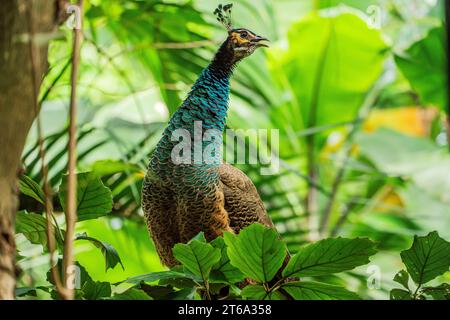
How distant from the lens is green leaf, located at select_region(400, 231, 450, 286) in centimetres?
87

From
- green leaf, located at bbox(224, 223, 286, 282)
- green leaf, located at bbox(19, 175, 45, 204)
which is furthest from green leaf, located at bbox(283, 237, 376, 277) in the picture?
green leaf, located at bbox(19, 175, 45, 204)

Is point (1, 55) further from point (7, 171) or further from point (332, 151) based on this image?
point (332, 151)

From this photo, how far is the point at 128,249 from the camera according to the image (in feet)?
5.61

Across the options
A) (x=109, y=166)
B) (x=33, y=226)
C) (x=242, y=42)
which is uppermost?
(x=242, y=42)

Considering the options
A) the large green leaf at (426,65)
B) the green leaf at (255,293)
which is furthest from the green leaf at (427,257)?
the large green leaf at (426,65)

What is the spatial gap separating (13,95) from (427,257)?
55 centimetres

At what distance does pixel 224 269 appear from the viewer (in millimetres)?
865

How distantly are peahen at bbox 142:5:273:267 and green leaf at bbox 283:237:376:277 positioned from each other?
387 mm

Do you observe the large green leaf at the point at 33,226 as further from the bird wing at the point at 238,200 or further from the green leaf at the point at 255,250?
the bird wing at the point at 238,200

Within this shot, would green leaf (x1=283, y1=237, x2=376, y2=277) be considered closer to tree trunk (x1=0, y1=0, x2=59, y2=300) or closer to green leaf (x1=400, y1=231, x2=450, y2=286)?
green leaf (x1=400, y1=231, x2=450, y2=286)

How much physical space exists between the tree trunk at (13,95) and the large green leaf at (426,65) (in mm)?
1801

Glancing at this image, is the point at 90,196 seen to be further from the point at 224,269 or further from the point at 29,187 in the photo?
the point at 224,269

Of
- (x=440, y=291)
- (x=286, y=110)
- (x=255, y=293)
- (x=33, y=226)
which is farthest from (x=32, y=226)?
(x=286, y=110)
